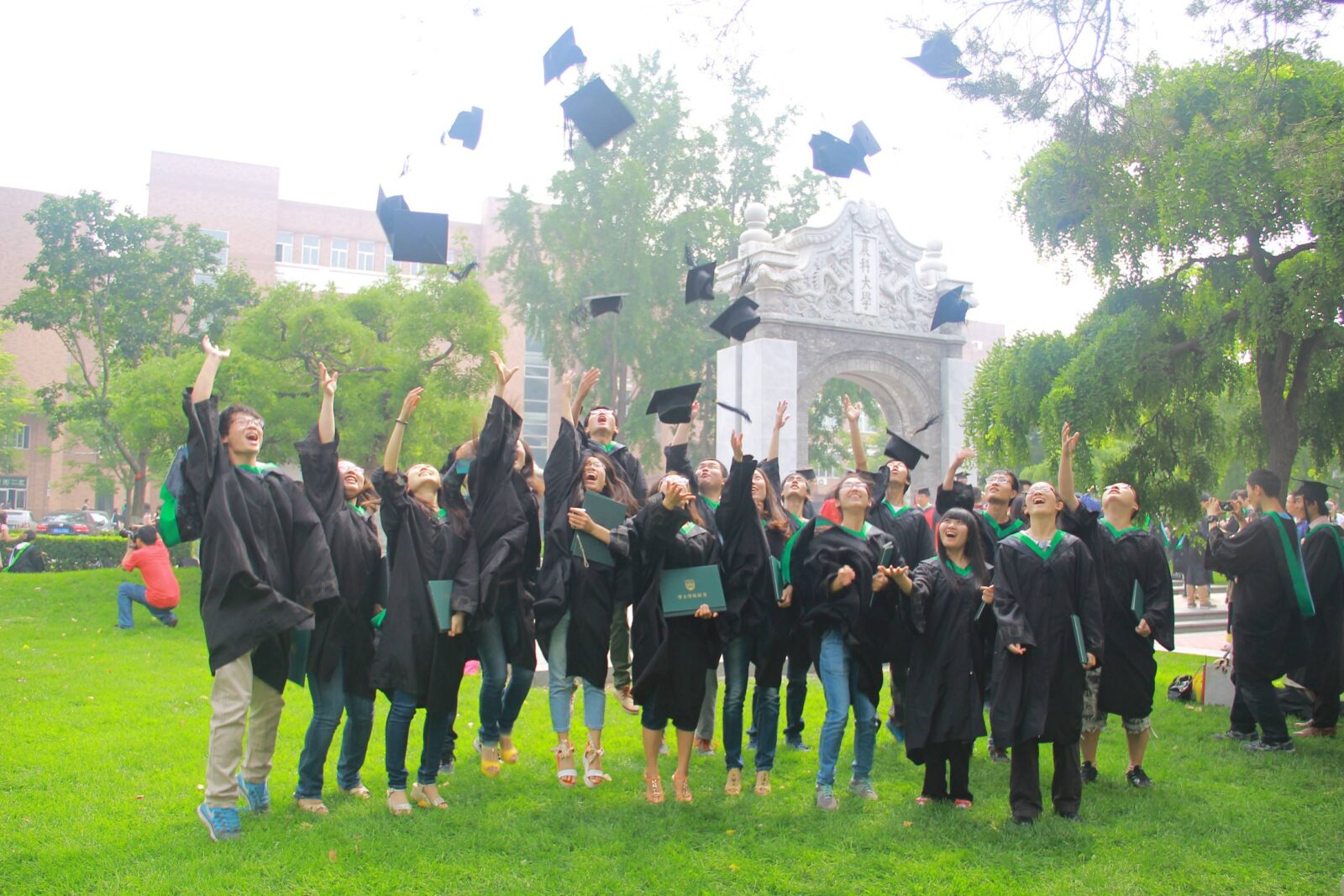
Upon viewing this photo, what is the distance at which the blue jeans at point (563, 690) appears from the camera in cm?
591

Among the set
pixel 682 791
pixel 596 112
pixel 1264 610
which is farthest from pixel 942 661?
pixel 596 112

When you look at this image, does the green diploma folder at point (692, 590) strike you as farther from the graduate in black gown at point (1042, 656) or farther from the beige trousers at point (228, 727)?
the beige trousers at point (228, 727)

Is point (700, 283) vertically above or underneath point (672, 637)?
above

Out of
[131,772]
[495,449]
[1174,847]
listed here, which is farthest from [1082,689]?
[131,772]

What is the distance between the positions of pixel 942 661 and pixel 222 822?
365 centimetres

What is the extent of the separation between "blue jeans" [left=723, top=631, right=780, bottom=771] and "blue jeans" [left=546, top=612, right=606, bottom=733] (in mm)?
741

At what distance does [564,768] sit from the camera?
5.89m

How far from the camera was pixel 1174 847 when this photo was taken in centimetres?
489

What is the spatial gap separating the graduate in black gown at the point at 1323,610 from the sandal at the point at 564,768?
17.4 feet

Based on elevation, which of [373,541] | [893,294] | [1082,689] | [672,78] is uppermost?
[672,78]

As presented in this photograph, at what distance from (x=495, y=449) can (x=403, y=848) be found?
2154 millimetres

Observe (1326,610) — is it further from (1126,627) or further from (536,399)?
(536,399)

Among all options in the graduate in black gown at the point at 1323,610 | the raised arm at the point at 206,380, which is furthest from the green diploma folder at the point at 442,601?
the graduate in black gown at the point at 1323,610

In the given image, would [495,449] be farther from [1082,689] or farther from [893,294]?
[893,294]
